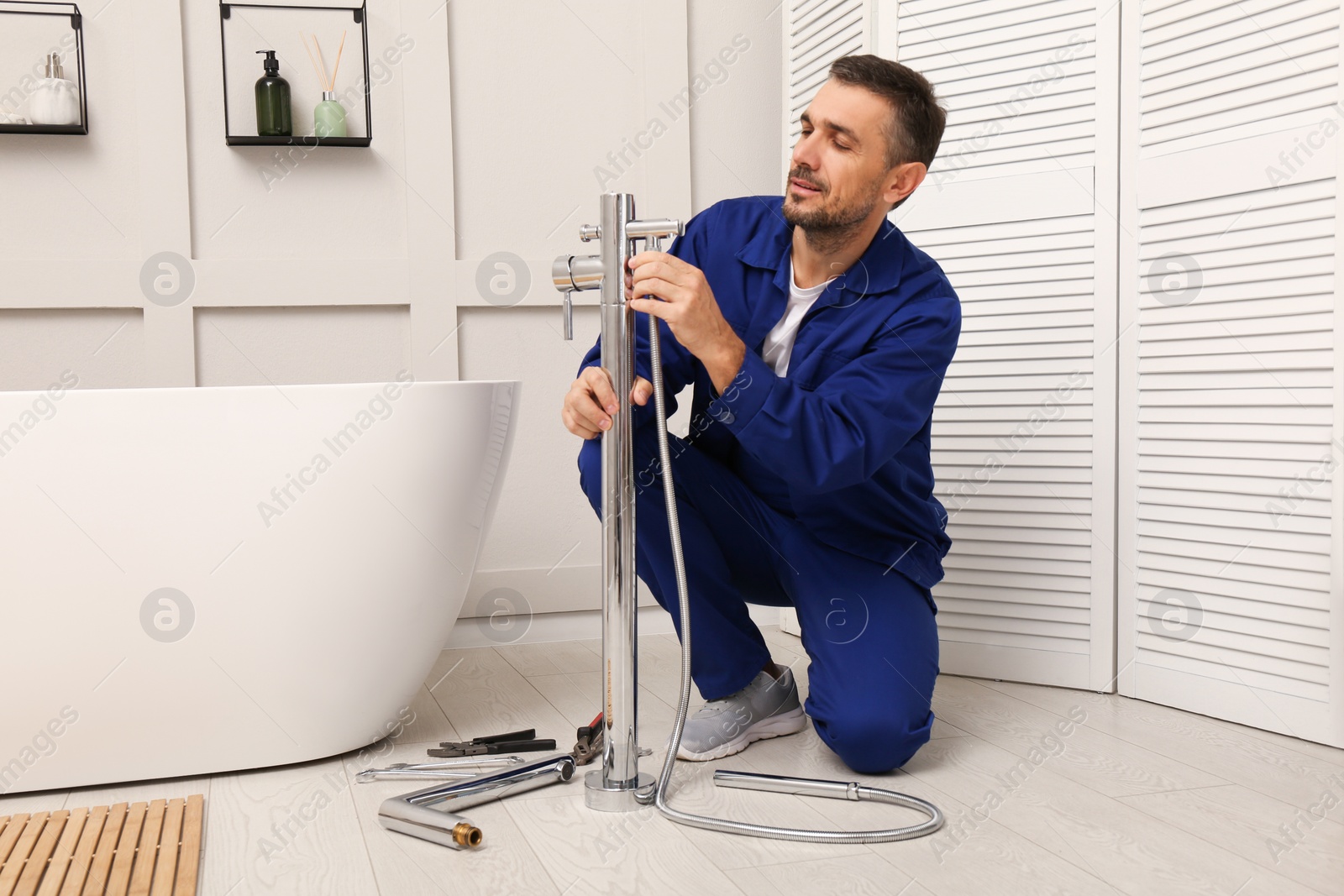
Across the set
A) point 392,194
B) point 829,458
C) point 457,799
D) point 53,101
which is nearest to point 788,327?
point 829,458

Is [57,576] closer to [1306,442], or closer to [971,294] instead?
[971,294]

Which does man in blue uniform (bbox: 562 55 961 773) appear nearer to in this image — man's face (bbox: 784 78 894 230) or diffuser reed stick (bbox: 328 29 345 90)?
man's face (bbox: 784 78 894 230)

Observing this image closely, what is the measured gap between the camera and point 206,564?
64.6 inches

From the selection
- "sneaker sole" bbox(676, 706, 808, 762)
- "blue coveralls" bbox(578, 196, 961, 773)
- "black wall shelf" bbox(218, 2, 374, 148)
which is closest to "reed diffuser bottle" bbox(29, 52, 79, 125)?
"black wall shelf" bbox(218, 2, 374, 148)

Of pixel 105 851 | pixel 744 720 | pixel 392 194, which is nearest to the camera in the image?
pixel 105 851

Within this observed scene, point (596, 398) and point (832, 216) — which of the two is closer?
point (596, 398)

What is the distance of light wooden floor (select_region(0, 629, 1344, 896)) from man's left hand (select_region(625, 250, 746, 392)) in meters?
0.62

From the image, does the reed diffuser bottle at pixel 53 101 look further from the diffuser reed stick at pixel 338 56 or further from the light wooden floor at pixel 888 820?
the light wooden floor at pixel 888 820

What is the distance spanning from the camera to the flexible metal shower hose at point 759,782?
1425 millimetres

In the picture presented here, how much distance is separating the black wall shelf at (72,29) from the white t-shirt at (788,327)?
154 cm

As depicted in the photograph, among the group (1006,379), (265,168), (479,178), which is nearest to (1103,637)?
(1006,379)

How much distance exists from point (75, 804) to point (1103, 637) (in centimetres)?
175

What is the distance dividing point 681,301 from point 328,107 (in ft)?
4.65

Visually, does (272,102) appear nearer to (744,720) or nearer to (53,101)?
(53,101)
